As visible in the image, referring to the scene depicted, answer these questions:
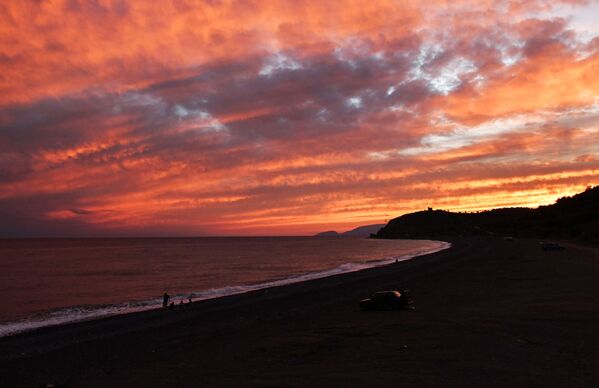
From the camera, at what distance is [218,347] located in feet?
80.6

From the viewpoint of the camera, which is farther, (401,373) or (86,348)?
(86,348)

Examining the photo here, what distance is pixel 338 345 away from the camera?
22.1 meters

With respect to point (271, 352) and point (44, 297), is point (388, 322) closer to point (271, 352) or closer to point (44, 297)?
point (271, 352)

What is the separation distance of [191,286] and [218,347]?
43.0 metres

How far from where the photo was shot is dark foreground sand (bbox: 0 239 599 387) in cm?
1659

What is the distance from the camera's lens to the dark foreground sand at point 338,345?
54.4ft

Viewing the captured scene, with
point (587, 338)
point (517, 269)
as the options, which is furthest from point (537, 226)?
point (587, 338)

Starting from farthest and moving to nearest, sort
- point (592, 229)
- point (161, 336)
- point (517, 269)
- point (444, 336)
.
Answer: point (592, 229)
point (517, 269)
point (161, 336)
point (444, 336)

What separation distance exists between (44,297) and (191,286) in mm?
17721

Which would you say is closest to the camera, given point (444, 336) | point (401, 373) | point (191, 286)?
point (401, 373)

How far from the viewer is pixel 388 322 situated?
27391mm

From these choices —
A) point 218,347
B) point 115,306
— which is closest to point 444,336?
point 218,347

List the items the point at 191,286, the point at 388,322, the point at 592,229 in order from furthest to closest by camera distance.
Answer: the point at 592,229 < the point at 191,286 < the point at 388,322

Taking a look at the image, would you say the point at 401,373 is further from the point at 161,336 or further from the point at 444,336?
the point at 161,336
